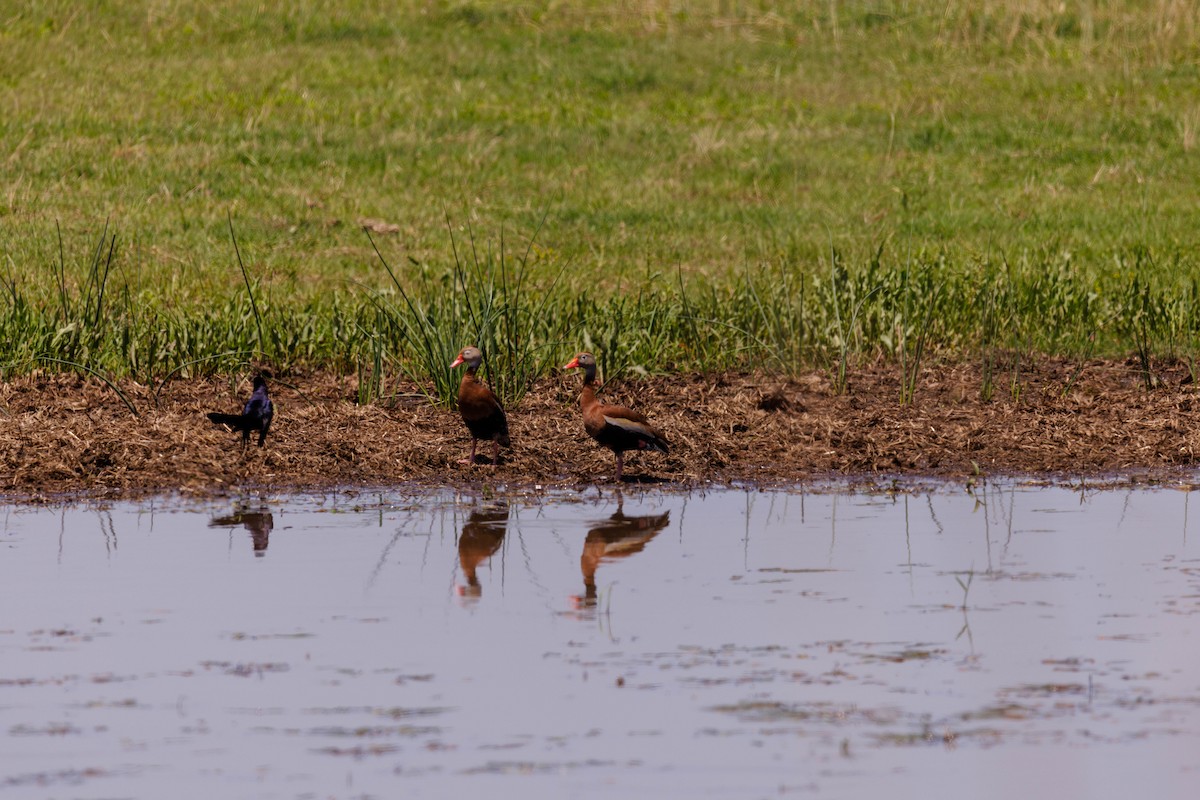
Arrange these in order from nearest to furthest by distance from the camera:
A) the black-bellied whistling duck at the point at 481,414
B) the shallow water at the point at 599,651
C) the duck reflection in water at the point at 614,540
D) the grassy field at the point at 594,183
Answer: the shallow water at the point at 599,651 < the duck reflection in water at the point at 614,540 < the black-bellied whistling duck at the point at 481,414 < the grassy field at the point at 594,183

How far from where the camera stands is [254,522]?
830cm

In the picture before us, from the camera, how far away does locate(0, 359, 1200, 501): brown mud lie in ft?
31.1

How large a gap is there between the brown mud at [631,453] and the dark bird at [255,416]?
183mm

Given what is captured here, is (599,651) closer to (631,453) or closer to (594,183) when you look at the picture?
(631,453)

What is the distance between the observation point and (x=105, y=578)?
22.9 feet

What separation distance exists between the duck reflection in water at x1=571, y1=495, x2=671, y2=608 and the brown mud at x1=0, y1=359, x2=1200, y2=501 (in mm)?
1066

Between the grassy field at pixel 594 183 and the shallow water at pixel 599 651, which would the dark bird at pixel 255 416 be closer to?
the shallow water at pixel 599 651

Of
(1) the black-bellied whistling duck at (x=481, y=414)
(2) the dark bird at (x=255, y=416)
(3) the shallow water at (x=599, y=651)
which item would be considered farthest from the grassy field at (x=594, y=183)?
(3) the shallow water at (x=599, y=651)

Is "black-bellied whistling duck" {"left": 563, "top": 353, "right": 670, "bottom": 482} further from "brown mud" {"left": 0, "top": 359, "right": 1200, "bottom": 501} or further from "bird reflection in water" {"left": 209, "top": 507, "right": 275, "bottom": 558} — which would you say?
"bird reflection in water" {"left": 209, "top": 507, "right": 275, "bottom": 558}

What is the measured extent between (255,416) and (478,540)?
2204 millimetres

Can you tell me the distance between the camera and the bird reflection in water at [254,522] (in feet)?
25.7

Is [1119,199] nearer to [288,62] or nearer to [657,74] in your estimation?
[657,74]

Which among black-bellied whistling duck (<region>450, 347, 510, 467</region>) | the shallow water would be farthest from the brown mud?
the shallow water

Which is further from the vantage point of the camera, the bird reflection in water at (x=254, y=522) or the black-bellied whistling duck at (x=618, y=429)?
the black-bellied whistling duck at (x=618, y=429)
